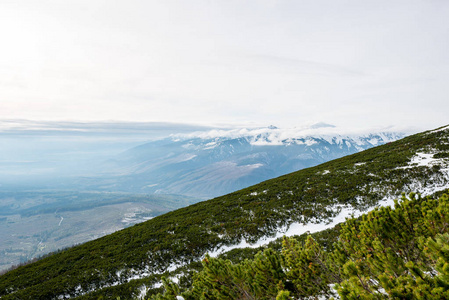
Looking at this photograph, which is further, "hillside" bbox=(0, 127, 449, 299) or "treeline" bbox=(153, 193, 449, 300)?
"hillside" bbox=(0, 127, 449, 299)

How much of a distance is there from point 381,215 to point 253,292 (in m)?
4.78

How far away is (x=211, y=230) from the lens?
1934cm

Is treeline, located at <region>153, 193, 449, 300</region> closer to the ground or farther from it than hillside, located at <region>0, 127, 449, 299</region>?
farther from it

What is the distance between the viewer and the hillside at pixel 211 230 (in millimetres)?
14273

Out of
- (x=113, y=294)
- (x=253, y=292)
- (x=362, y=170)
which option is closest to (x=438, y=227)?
(x=253, y=292)

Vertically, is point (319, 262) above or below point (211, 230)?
above

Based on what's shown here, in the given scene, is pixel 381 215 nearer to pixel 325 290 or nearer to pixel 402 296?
pixel 325 290

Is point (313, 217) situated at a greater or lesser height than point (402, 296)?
lesser

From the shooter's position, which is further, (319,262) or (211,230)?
(211,230)

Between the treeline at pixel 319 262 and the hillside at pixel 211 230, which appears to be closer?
the treeline at pixel 319 262

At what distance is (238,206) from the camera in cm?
2400

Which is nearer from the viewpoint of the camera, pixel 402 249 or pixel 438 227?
pixel 438 227

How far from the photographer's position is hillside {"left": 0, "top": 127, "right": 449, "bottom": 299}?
14.3m

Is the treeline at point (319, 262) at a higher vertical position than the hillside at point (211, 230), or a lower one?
higher
